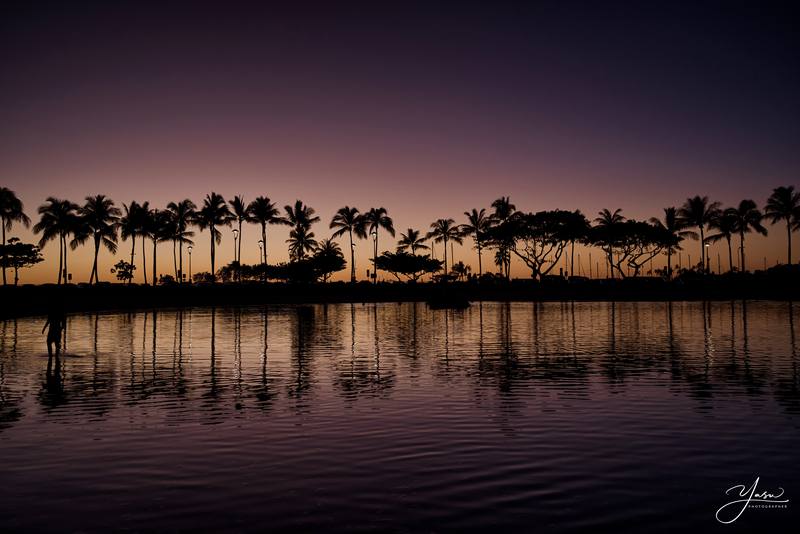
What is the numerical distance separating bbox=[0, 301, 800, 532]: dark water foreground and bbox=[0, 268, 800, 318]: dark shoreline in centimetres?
5037

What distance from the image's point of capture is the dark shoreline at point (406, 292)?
252ft

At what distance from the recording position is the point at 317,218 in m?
110

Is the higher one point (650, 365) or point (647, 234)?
point (647, 234)

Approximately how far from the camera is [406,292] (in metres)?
99.3

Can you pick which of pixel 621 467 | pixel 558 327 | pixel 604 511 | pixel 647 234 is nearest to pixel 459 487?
pixel 604 511

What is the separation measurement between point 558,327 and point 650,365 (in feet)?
59.1

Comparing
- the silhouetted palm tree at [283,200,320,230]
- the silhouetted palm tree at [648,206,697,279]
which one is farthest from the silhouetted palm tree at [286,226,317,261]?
the silhouetted palm tree at [648,206,697,279]

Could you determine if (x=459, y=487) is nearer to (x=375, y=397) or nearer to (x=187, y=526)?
(x=187, y=526)

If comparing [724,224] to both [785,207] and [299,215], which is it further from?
[299,215]

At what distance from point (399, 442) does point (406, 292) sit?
88683 mm

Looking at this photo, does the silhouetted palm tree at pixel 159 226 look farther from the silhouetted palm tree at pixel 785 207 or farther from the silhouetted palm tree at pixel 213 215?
the silhouetted palm tree at pixel 785 207

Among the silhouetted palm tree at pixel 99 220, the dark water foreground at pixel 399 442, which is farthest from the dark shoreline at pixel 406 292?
the dark water foreground at pixel 399 442

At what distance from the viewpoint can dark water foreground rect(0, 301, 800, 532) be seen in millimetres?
7316

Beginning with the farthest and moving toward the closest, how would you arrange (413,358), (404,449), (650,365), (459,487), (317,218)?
(317,218), (413,358), (650,365), (404,449), (459,487)
